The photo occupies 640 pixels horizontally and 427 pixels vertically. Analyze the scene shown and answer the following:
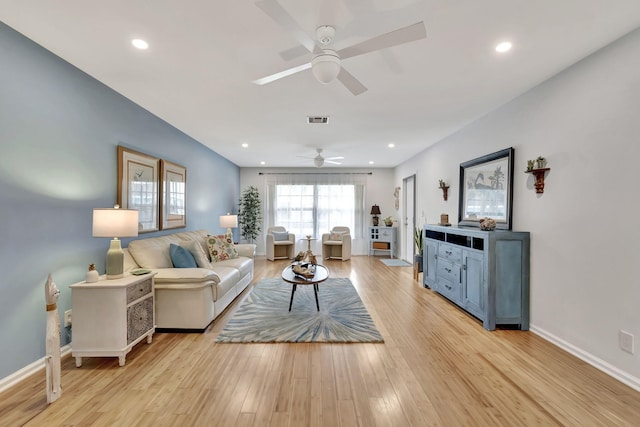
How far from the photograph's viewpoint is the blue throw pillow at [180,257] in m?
3.30

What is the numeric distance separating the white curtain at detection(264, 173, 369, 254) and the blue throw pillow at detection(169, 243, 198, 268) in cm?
438

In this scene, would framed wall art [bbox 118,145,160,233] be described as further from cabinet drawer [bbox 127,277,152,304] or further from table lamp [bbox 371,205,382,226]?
table lamp [bbox 371,205,382,226]

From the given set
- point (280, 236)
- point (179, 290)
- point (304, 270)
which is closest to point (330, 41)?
point (304, 270)

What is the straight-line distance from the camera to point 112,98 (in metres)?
2.90

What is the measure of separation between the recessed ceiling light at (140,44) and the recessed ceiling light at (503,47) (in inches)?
108

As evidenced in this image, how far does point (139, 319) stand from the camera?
2.46 metres

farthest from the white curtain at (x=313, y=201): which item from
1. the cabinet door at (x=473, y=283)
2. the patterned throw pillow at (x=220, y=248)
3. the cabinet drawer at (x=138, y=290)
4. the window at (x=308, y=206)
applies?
the cabinet drawer at (x=138, y=290)

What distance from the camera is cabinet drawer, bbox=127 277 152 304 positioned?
2340 mm

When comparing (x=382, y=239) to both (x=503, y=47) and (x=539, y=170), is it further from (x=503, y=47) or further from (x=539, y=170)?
(x=503, y=47)

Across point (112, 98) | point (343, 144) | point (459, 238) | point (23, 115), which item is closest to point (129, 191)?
point (112, 98)

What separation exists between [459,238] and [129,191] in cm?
416

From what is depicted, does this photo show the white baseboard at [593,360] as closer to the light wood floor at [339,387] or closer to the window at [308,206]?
the light wood floor at [339,387]

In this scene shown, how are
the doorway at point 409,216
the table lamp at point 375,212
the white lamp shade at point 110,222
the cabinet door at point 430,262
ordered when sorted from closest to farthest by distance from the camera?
the white lamp shade at point 110,222
the cabinet door at point 430,262
the doorway at point 409,216
the table lamp at point 375,212

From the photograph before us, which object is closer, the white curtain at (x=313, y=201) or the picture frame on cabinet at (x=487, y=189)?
the picture frame on cabinet at (x=487, y=189)
